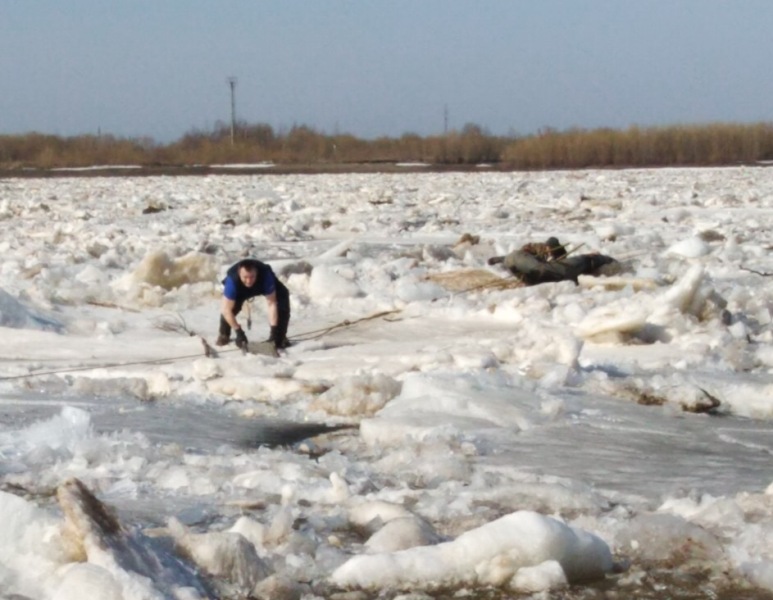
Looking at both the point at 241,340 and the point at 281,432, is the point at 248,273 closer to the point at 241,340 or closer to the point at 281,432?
the point at 241,340

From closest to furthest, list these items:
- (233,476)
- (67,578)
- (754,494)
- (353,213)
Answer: (67,578) → (754,494) → (233,476) → (353,213)

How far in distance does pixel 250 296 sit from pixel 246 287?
69 millimetres

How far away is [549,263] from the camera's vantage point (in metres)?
7.64

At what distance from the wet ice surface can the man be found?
17cm

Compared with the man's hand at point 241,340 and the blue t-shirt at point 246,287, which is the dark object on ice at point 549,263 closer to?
the blue t-shirt at point 246,287

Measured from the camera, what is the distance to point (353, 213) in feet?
43.5

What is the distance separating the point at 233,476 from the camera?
387 centimetres

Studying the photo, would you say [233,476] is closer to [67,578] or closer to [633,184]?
[67,578]

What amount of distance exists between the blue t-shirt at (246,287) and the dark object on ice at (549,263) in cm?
189

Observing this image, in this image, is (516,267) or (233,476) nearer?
(233,476)

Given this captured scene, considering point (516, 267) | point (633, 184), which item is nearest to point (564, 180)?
point (633, 184)

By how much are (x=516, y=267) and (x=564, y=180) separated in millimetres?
12784

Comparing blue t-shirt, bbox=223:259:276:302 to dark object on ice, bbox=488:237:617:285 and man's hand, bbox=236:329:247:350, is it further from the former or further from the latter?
dark object on ice, bbox=488:237:617:285

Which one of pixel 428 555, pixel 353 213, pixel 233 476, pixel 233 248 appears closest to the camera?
pixel 428 555
